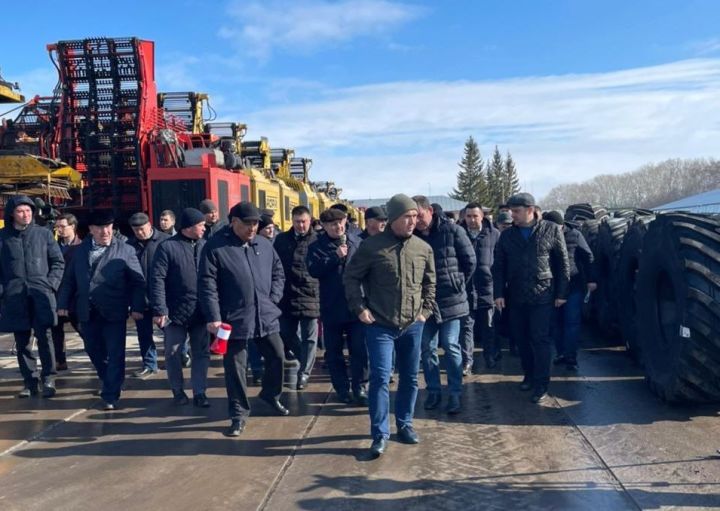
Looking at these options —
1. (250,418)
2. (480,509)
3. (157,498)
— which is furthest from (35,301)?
(480,509)

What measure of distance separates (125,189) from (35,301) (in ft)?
20.0

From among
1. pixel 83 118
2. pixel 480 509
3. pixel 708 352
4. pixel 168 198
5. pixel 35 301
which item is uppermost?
pixel 83 118

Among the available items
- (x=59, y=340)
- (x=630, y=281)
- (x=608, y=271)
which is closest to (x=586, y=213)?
(x=608, y=271)

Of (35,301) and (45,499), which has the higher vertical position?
(35,301)

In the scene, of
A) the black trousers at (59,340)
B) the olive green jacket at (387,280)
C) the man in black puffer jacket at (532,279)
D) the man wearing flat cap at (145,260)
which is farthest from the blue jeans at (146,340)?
the man in black puffer jacket at (532,279)

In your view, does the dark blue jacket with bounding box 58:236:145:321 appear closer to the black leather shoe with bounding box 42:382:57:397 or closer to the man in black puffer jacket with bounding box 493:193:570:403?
the black leather shoe with bounding box 42:382:57:397

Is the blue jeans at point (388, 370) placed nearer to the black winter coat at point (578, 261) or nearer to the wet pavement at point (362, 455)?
the wet pavement at point (362, 455)

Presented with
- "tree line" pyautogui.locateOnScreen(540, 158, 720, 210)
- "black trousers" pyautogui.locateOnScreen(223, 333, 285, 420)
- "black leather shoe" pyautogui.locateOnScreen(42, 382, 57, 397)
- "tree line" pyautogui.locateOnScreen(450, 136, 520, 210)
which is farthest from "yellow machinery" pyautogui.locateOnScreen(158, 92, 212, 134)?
"tree line" pyautogui.locateOnScreen(540, 158, 720, 210)

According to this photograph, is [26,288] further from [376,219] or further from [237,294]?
[376,219]

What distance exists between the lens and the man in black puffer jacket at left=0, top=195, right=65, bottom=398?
6.37 meters

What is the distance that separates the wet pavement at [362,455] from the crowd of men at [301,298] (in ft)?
0.92

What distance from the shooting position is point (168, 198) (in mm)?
Answer: 11195

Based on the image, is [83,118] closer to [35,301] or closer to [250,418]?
[35,301]

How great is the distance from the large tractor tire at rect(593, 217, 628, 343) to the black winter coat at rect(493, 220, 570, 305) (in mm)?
2028
